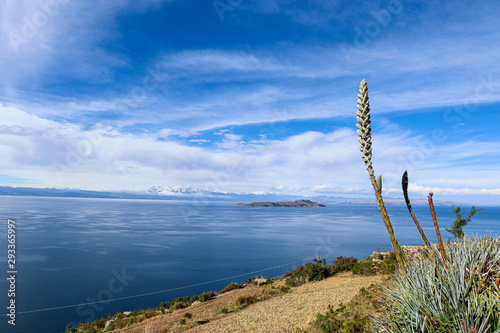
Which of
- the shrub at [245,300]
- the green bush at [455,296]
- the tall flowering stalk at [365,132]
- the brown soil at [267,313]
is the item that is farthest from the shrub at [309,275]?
the tall flowering stalk at [365,132]

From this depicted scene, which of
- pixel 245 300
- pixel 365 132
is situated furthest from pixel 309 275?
pixel 365 132

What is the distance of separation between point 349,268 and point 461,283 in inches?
853

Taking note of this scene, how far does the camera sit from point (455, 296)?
3.98 meters

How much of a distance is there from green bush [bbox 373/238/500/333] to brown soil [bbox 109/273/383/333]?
8.99 metres

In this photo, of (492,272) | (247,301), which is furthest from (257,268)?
(492,272)

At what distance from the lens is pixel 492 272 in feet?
14.1

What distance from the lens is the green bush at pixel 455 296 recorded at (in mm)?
3709

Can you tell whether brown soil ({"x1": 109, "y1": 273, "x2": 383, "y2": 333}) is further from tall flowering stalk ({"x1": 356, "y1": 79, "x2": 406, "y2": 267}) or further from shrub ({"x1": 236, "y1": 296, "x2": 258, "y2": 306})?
tall flowering stalk ({"x1": 356, "y1": 79, "x2": 406, "y2": 267})

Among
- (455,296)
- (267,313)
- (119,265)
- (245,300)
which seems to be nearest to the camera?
(455,296)

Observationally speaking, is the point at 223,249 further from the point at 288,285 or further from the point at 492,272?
the point at 492,272

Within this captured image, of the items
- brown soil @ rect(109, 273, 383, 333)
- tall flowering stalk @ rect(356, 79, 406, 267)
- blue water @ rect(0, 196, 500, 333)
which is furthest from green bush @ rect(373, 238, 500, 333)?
blue water @ rect(0, 196, 500, 333)

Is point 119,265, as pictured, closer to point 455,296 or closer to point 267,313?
point 267,313

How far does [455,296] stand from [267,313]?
12.9 meters

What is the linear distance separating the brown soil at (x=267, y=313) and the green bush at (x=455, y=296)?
8991 millimetres
